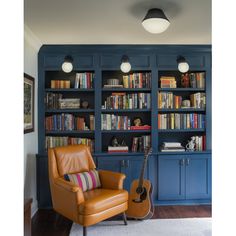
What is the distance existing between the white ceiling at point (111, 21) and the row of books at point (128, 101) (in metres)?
0.78

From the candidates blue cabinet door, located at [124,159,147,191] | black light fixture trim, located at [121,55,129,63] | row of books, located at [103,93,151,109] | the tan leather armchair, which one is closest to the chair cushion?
the tan leather armchair

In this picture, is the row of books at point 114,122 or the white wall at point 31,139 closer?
the white wall at point 31,139

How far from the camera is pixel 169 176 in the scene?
3.84 m

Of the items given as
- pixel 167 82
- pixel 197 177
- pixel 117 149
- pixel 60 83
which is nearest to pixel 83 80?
pixel 60 83

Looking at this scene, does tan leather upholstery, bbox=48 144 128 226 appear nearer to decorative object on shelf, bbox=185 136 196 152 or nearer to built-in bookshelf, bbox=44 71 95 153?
built-in bookshelf, bbox=44 71 95 153

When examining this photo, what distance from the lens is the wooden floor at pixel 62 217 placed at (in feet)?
9.84

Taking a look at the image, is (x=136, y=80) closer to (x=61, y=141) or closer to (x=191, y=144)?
(x=191, y=144)

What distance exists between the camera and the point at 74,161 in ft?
11.0

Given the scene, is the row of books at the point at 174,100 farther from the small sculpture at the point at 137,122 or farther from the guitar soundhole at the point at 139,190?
the guitar soundhole at the point at 139,190

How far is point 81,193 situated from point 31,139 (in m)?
1.24

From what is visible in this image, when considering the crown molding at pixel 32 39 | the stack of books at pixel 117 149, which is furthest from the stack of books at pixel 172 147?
the crown molding at pixel 32 39

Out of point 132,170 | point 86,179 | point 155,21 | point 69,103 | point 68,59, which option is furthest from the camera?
point 69,103

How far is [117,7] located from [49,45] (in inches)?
64.9
